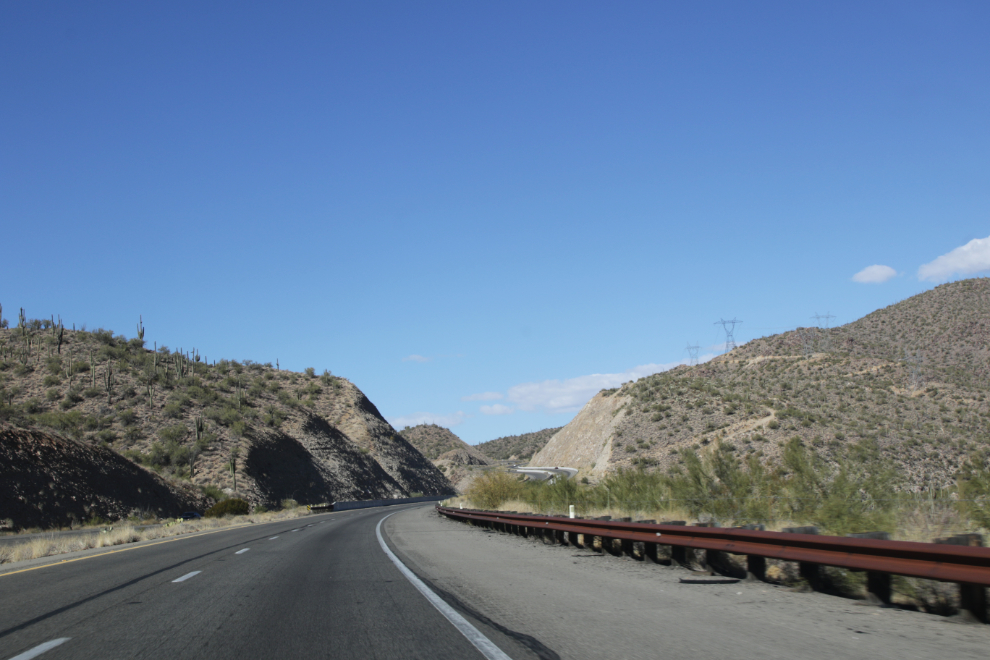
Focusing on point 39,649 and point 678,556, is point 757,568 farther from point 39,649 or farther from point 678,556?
point 39,649

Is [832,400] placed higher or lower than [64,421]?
lower

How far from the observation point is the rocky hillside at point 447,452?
133625 mm

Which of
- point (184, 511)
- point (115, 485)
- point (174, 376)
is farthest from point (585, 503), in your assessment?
point (174, 376)

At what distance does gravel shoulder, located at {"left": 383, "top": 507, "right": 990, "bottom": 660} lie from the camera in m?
5.93

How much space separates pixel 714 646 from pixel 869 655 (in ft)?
3.61

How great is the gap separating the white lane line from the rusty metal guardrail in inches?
286

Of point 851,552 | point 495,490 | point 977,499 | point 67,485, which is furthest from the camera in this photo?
point 67,485

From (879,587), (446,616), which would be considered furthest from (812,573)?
(446,616)

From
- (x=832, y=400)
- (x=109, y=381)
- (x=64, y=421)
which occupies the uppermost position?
(x=109, y=381)

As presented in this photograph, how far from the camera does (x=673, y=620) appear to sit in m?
7.28

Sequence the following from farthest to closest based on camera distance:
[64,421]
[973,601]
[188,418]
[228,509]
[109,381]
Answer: [188,418] → [109,381] → [64,421] → [228,509] → [973,601]

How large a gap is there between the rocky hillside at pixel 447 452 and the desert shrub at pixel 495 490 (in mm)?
83425

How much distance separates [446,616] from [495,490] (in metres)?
28.4

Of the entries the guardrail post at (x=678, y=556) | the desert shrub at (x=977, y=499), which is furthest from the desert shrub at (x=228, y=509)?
the desert shrub at (x=977, y=499)
